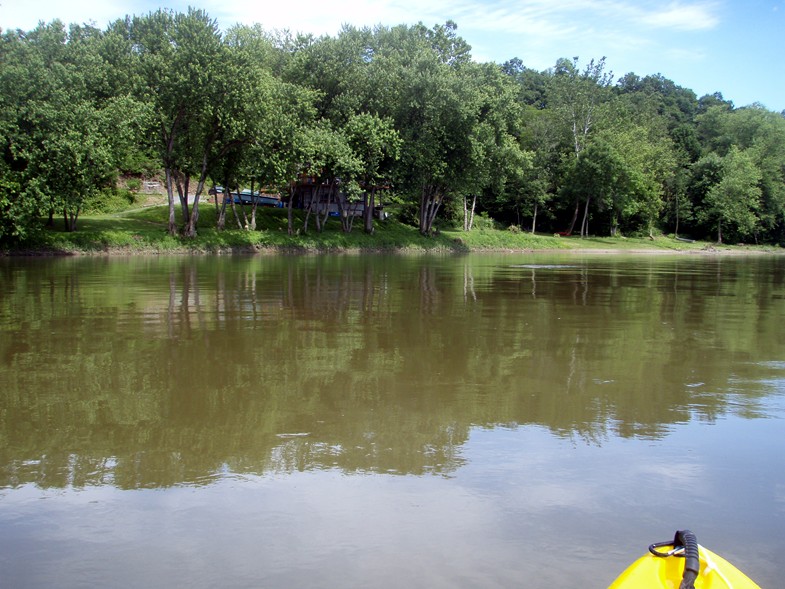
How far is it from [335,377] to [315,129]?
41978 mm

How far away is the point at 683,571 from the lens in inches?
115

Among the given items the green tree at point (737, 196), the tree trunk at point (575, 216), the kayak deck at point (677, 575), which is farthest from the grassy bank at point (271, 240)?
the kayak deck at point (677, 575)

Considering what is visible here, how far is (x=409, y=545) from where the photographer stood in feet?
13.5

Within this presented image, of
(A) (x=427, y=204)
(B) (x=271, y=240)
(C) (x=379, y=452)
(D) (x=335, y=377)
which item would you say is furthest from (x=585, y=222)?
(C) (x=379, y=452)

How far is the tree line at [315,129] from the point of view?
119ft

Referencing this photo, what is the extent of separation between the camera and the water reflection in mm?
5691

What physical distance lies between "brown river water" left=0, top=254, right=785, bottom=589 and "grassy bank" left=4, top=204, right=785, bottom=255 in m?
29.2

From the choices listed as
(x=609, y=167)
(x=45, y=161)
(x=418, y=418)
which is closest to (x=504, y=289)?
(x=418, y=418)

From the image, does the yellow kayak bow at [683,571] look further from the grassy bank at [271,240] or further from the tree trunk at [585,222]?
the tree trunk at [585,222]

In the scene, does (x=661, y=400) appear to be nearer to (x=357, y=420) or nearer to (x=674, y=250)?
(x=357, y=420)

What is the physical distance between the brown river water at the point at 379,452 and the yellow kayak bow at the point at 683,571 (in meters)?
0.75

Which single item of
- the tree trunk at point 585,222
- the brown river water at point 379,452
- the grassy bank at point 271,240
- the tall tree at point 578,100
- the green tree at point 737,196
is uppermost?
the tall tree at point 578,100

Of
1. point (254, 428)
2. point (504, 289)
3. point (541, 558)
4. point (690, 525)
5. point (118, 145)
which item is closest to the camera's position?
point (541, 558)

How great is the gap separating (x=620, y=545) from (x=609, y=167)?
2869 inches
